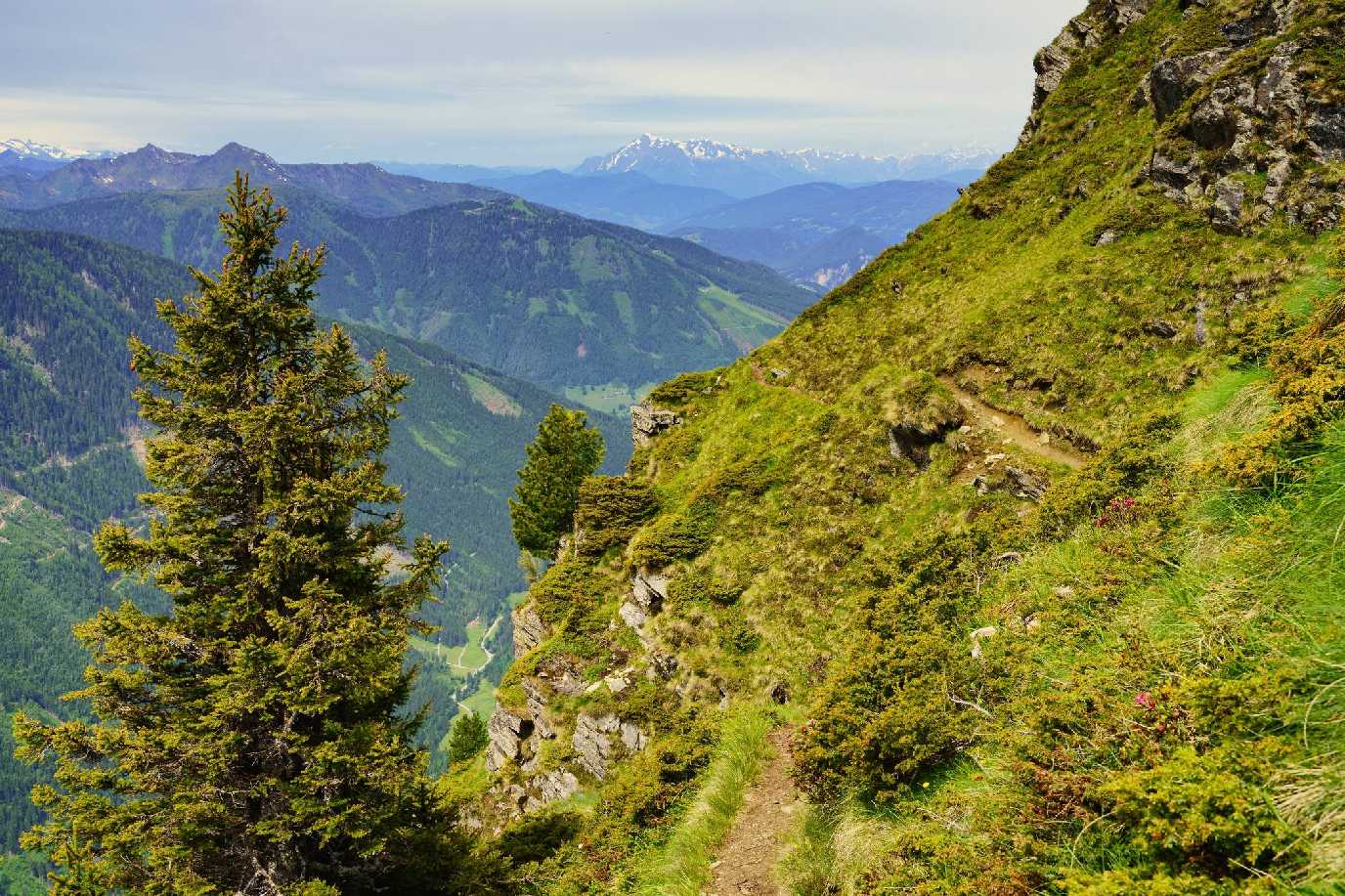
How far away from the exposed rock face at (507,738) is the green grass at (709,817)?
2043 centimetres

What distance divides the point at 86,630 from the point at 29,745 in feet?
8.13

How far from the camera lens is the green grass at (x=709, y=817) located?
412 inches

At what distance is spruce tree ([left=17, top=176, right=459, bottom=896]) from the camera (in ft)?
44.5

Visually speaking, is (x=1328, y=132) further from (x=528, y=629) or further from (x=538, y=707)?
(x=528, y=629)

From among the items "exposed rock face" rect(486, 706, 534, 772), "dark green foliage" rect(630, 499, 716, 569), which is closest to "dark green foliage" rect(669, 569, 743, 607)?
"dark green foliage" rect(630, 499, 716, 569)

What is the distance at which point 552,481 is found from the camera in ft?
170

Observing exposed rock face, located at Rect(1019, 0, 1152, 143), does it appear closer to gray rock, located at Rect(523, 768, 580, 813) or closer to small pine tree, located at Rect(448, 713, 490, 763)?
gray rock, located at Rect(523, 768, 580, 813)

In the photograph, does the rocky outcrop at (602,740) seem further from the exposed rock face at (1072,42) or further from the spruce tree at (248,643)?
Answer: the exposed rock face at (1072,42)

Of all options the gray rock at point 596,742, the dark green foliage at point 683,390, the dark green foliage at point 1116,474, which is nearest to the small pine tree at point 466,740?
the gray rock at point 596,742

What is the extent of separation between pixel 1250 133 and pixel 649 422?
115 feet

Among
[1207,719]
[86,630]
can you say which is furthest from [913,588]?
[86,630]

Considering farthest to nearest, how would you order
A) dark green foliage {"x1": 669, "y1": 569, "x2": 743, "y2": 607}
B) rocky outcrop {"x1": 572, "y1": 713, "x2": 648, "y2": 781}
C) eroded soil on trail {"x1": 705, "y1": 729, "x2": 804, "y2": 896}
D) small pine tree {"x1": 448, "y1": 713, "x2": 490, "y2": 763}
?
small pine tree {"x1": 448, "y1": 713, "x2": 490, "y2": 763}, dark green foliage {"x1": 669, "y1": 569, "x2": 743, "y2": 607}, rocky outcrop {"x1": 572, "y1": 713, "x2": 648, "y2": 781}, eroded soil on trail {"x1": 705, "y1": 729, "x2": 804, "y2": 896}

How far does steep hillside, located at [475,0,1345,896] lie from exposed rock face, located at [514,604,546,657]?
0.26 metres

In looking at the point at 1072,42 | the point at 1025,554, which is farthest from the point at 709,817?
the point at 1072,42
